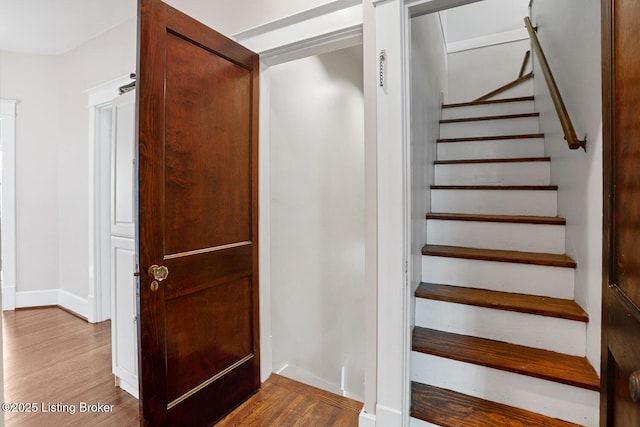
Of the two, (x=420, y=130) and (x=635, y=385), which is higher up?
(x=420, y=130)

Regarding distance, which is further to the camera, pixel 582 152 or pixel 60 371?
pixel 60 371

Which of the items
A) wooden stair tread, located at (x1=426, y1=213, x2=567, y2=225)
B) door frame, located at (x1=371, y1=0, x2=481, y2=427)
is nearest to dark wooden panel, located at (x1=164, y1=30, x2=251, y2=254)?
door frame, located at (x1=371, y1=0, x2=481, y2=427)

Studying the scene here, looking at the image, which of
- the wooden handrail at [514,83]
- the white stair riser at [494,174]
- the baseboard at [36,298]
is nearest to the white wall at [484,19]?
the wooden handrail at [514,83]

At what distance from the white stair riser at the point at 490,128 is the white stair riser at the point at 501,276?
159 centimetres

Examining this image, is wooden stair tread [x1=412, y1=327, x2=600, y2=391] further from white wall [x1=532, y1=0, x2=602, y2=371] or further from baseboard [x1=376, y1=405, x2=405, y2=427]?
baseboard [x1=376, y1=405, x2=405, y2=427]

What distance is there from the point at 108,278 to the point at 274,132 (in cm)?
244

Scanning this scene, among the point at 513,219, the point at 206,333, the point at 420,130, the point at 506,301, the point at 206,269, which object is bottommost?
the point at 206,333

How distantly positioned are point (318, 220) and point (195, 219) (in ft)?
4.58

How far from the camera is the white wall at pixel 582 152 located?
1.45 metres

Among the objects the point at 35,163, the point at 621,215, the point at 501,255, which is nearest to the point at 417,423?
the point at 501,255

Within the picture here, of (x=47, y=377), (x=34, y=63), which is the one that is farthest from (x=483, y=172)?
(x=34, y=63)

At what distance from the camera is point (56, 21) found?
9.47 feet

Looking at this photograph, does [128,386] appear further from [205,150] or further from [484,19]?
[484,19]

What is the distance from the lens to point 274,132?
2.27m
